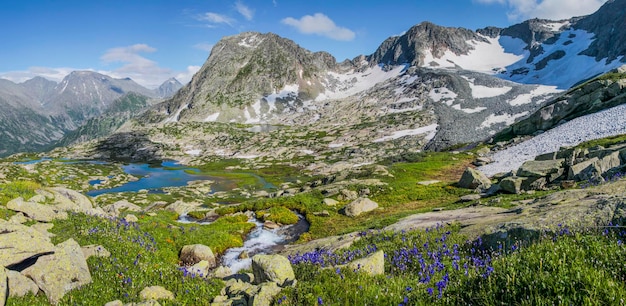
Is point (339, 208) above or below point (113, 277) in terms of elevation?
below

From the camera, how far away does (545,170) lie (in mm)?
29625

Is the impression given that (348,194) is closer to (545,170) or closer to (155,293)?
(545,170)

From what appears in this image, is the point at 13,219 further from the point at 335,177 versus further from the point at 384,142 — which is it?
the point at 384,142

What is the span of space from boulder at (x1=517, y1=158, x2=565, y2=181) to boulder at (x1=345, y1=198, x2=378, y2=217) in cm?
1512

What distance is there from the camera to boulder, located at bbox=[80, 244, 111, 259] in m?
11.6

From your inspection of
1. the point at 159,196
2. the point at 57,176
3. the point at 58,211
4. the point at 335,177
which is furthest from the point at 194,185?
the point at 58,211

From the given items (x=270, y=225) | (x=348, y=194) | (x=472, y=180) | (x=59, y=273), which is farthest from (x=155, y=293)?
(x=472, y=180)

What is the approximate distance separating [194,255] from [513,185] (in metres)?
27.4

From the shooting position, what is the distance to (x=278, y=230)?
31672 mm

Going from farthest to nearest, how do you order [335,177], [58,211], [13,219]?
[335,177] < [58,211] < [13,219]

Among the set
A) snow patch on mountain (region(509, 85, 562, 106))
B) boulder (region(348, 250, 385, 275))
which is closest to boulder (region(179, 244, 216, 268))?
boulder (region(348, 250, 385, 275))

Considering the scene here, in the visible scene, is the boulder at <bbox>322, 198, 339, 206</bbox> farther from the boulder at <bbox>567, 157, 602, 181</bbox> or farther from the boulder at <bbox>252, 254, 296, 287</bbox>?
the boulder at <bbox>252, 254, 296, 287</bbox>

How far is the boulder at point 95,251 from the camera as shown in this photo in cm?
1161

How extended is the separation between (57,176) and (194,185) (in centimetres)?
5590
